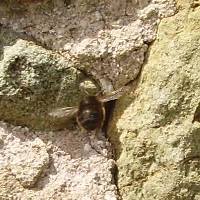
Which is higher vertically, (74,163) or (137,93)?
(137,93)

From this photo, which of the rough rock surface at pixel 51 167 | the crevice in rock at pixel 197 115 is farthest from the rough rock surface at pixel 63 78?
the crevice in rock at pixel 197 115

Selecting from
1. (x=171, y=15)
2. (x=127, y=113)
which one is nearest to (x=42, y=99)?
(x=127, y=113)

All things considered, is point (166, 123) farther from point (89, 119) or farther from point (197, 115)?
point (89, 119)

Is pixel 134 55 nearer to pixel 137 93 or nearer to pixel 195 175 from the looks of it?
pixel 137 93

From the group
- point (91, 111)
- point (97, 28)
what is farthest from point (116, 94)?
point (97, 28)

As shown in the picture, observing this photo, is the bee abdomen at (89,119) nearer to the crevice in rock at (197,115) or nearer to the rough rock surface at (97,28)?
the rough rock surface at (97,28)

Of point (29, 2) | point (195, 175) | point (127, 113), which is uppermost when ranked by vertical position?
point (29, 2)
